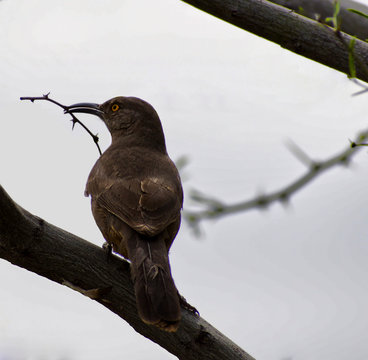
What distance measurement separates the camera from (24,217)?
3484mm

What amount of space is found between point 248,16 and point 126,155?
6.35 ft

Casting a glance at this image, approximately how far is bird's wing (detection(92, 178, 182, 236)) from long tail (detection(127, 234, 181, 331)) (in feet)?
0.32

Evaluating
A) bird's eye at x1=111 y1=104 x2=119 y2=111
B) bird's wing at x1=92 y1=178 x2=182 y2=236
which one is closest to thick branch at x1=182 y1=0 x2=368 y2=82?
bird's wing at x1=92 y1=178 x2=182 y2=236

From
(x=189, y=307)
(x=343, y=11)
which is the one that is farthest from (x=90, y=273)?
(x=343, y=11)

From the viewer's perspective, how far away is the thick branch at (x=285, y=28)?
372 centimetres

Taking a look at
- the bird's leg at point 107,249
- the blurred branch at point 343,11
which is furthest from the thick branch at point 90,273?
the blurred branch at point 343,11

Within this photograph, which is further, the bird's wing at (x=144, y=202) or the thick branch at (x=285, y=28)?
the bird's wing at (x=144, y=202)

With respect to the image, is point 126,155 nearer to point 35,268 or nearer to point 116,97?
point 116,97

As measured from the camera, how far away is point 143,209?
171 inches

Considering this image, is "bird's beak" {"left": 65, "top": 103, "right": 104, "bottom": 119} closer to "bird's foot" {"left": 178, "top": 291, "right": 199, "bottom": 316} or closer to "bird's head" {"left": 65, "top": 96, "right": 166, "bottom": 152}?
"bird's head" {"left": 65, "top": 96, "right": 166, "bottom": 152}

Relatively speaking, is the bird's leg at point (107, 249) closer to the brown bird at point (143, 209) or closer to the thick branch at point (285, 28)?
the brown bird at point (143, 209)

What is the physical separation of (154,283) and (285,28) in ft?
5.29

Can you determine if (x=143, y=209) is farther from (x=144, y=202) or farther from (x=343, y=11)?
(x=343, y=11)

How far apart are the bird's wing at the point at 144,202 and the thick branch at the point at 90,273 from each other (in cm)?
46
